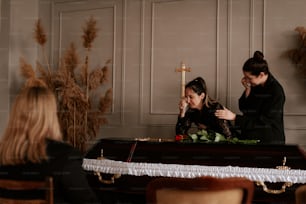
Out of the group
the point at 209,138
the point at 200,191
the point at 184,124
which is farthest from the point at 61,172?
the point at 184,124

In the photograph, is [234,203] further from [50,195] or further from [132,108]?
[132,108]

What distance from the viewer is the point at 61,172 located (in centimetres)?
245

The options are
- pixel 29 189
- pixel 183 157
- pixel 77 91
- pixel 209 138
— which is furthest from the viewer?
pixel 77 91

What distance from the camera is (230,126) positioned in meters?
4.83

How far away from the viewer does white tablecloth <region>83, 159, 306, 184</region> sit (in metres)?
3.90

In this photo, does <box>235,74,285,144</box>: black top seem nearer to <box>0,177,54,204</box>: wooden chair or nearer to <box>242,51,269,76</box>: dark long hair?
<box>242,51,269,76</box>: dark long hair

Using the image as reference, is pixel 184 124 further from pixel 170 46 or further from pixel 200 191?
pixel 200 191

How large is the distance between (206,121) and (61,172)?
2.53 metres

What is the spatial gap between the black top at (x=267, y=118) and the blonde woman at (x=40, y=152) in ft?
7.40

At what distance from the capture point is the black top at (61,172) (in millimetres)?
2445

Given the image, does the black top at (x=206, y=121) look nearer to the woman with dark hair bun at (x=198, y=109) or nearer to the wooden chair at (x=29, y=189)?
the woman with dark hair bun at (x=198, y=109)

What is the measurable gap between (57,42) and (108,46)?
738 mm

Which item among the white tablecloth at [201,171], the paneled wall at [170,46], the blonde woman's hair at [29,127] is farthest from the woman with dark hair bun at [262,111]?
the blonde woman's hair at [29,127]

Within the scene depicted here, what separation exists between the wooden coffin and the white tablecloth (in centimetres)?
6
